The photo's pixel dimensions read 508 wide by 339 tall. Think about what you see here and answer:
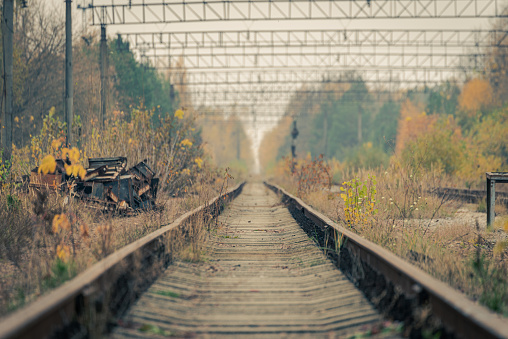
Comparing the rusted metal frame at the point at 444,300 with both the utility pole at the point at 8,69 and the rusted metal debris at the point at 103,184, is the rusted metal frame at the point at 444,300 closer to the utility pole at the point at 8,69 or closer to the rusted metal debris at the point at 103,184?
the rusted metal debris at the point at 103,184

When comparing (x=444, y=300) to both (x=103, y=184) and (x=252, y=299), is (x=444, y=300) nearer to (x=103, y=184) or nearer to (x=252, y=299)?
(x=252, y=299)

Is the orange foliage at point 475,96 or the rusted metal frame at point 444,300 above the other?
the orange foliage at point 475,96

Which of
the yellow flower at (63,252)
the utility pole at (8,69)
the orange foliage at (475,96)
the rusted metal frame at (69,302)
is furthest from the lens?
the orange foliage at (475,96)

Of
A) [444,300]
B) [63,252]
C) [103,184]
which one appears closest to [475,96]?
[103,184]

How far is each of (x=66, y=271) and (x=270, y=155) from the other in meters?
103

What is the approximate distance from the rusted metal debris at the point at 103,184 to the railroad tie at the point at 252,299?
10.0 ft

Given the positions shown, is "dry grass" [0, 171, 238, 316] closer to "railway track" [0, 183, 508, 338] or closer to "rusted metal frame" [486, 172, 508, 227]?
"railway track" [0, 183, 508, 338]

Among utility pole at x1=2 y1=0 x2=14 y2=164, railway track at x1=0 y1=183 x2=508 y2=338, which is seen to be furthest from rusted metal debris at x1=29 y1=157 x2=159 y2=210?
utility pole at x1=2 y1=0 x2=14 y2=164

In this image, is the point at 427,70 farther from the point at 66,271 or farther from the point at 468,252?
the point at 66,271

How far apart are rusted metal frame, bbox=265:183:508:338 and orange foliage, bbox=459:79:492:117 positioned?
44.4m

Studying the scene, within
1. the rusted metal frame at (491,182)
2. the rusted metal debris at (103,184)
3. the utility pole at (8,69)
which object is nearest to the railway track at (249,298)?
the rusted metal debris at (103,184)

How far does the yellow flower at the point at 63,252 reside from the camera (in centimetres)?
504

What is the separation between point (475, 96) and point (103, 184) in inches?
1828

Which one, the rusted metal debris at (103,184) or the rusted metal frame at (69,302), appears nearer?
the rusted metal frame at (69,302)
